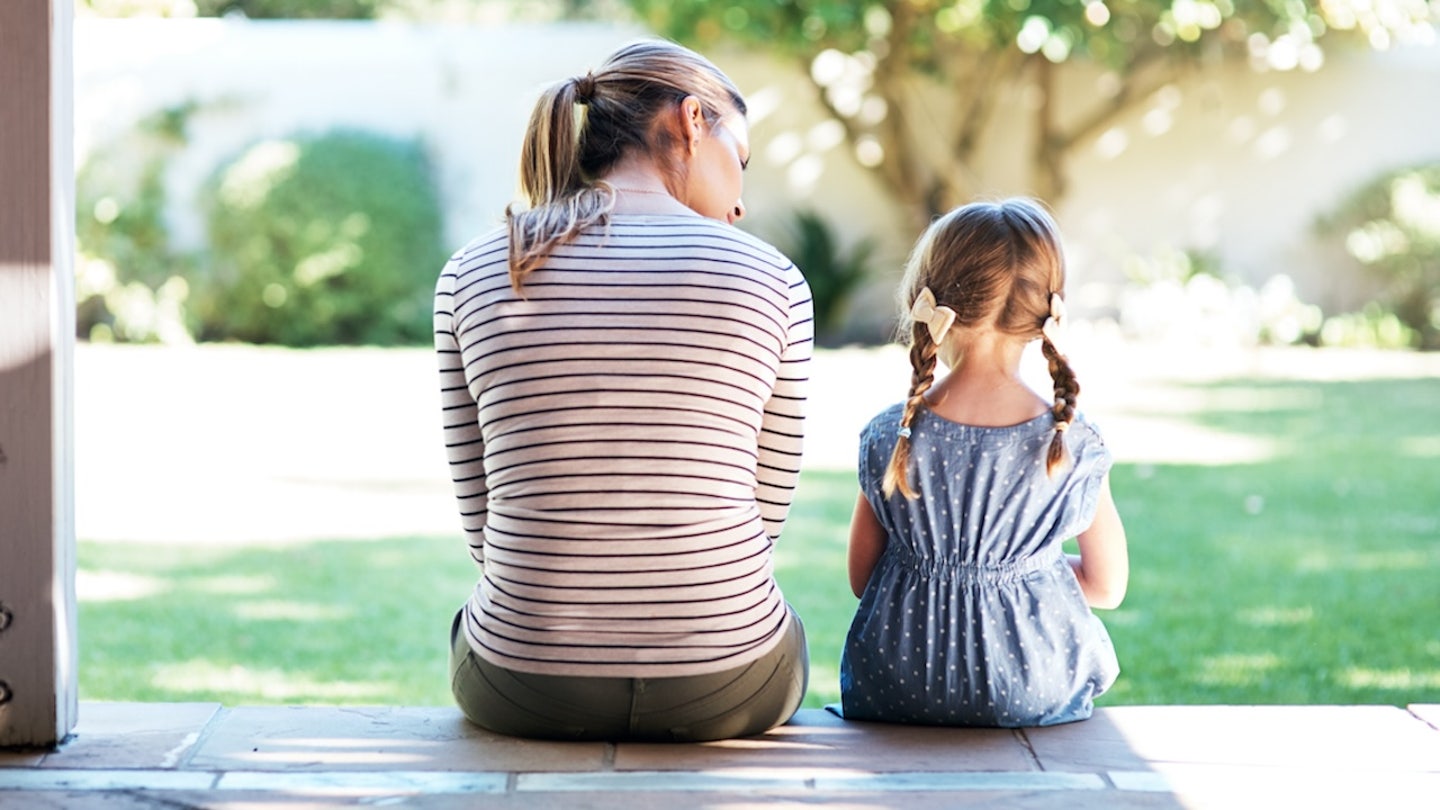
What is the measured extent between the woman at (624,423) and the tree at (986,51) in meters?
9.15

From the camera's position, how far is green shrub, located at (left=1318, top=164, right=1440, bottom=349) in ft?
38.5

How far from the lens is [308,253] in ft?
38.0

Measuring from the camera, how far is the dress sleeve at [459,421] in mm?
2385

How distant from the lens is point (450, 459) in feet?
8.21

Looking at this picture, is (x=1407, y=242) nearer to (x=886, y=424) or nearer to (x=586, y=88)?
(x=886, y=424)

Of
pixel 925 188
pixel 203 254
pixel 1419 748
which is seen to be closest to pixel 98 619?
pixel 1419 748

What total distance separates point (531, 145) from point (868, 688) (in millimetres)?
957

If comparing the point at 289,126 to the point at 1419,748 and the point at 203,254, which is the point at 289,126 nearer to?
the point at 203,254

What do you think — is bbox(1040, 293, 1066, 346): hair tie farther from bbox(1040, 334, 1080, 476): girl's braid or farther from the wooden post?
the wooden post

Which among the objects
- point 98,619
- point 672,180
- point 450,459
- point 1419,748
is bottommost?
point 98,619

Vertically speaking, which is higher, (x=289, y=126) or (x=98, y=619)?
(x=289, y=126)

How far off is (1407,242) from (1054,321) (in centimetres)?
1029

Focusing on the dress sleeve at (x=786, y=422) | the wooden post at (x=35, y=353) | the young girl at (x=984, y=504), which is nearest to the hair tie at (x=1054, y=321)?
the young girl at (x=984, y=504)

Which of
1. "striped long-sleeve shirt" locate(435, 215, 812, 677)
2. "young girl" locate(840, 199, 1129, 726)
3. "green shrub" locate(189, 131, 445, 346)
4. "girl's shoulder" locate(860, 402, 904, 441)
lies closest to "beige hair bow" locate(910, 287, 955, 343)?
"young girl" locate(840, 199, 1129, 726)
